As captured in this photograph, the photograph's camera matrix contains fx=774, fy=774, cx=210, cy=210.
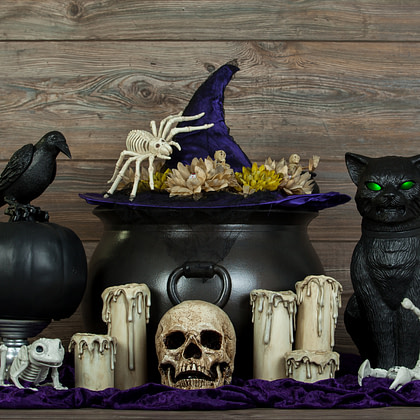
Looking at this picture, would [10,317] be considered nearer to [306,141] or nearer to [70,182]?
[70,182]

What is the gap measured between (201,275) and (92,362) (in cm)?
27

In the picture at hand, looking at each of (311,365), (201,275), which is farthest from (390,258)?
(201,275)

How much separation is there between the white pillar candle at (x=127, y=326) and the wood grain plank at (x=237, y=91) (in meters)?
0.76

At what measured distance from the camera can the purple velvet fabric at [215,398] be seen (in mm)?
1218

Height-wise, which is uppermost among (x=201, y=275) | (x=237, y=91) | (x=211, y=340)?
(x=237, y=91)

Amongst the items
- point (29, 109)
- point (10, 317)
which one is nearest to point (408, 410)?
point (10, 317)

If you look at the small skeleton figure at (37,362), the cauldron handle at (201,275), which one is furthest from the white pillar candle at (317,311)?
the small skeleton figure at (37,362)

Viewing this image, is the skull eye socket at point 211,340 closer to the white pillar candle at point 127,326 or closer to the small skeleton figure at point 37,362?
the white pillar candle at point 127,326

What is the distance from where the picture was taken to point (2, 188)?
158cm

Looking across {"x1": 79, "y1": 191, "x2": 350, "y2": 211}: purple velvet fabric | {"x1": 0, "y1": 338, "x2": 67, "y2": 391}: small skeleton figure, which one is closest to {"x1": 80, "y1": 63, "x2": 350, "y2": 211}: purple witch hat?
{"x1": 79, "y1": 191, "x2": 350, "y2": 211}: purple velvet fabric

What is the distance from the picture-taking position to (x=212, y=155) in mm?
1678

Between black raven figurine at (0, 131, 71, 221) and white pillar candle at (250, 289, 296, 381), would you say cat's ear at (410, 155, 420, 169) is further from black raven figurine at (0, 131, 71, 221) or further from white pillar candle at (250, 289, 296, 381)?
black raven figurine at (0, 131, 71, 221)

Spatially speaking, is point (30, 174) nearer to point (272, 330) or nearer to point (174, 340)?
point (174, 340)

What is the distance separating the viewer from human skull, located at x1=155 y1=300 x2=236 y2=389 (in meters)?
1.37
